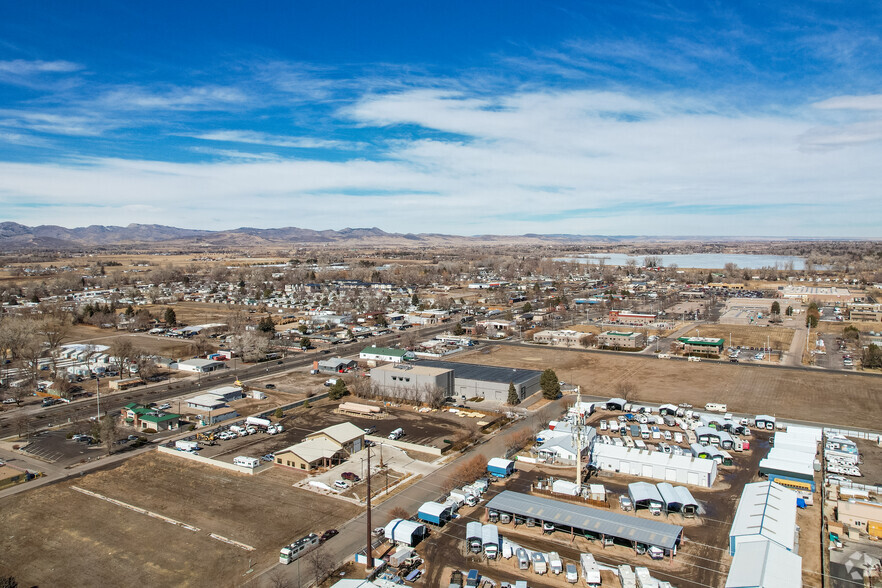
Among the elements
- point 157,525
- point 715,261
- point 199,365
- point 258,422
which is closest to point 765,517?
point 157,525

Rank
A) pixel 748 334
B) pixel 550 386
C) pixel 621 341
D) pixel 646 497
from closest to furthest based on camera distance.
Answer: pixel 646 497 → pixel 550 386 → pixel 621 341 → pixel 748 334

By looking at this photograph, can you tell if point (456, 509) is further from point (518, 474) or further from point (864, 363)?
point (864, 363)

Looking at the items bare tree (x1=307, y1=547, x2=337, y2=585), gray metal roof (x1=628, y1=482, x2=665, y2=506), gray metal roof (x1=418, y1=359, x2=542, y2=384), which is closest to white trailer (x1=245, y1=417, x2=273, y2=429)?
gray metal roof (x1=418, y1=359, x2=542, y2=384)

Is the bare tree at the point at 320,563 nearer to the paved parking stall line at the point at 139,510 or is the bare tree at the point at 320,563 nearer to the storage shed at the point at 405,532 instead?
the storage shed at the point at 405,532

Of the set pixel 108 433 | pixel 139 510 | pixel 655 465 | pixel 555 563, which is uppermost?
pixel 108 433

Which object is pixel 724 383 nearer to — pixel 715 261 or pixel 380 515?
pixel 380 515

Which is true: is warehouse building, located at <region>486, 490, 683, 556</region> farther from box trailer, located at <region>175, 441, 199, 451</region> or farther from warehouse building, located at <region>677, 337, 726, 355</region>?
warehouse building, located at <region>677, 337, 726, 355</region>

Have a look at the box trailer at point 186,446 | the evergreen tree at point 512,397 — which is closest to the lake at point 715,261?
the evergreen tree at point 512,397
